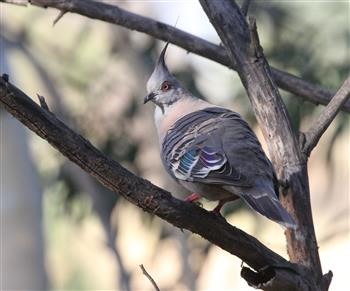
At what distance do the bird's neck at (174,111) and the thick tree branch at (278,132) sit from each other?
66 cm

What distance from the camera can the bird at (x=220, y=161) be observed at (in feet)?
10.8

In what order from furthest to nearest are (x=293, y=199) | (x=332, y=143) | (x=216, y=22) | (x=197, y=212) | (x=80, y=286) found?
(x=80, y=286)
(x=332, y=143)
(x=216, y=22)
(x=293, y=199)
(x=197, y=212)

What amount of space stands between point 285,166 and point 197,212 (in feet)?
1.66

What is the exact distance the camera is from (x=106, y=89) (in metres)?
7.52

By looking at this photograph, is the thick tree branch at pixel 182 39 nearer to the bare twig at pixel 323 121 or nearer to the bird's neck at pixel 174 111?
the bird's neck at pixel 174 111

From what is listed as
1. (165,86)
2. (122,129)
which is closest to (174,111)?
(165,86)

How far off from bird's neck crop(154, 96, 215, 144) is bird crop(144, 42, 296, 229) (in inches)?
1.0

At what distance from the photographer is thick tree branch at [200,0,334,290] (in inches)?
127

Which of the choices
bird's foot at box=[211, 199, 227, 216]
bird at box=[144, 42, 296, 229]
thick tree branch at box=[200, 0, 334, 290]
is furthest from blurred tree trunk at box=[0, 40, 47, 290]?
thick tree branch at box=[200, 0, 334, 290]

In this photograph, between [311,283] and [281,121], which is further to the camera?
[281,121]

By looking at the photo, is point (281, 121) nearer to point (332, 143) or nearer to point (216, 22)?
point (216, 22)

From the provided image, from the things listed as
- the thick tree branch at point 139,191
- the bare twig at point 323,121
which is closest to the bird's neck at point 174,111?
the bare twig at point 323,121

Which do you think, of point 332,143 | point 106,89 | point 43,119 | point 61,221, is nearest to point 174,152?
point 43,119

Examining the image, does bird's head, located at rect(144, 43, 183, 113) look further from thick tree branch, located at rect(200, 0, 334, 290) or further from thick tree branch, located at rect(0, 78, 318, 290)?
thick tree branch, located at rect(0, 78, 318, 290)
